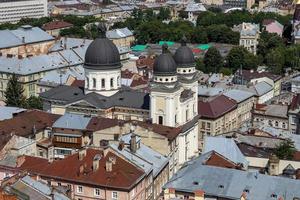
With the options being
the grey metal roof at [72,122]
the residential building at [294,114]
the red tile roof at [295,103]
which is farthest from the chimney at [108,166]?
the red tile roof at [295,103]

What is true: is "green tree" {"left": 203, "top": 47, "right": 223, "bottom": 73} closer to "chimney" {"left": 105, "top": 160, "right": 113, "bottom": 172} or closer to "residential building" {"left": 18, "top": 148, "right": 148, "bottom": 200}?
"residential building" {"left": 18, "top": 148, "right": 148, "bottom": 200}

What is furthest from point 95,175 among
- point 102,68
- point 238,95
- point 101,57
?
point 238,95

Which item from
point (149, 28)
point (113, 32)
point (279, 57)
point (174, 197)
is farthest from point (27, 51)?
point (174, 197)

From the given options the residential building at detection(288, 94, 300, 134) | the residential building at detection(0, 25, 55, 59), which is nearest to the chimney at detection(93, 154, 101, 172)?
the residential building at detection(288, 94, 300, 134)

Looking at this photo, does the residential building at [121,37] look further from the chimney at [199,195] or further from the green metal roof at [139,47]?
the chimney at [199,195]

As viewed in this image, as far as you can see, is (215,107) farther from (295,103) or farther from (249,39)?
(249,39)
